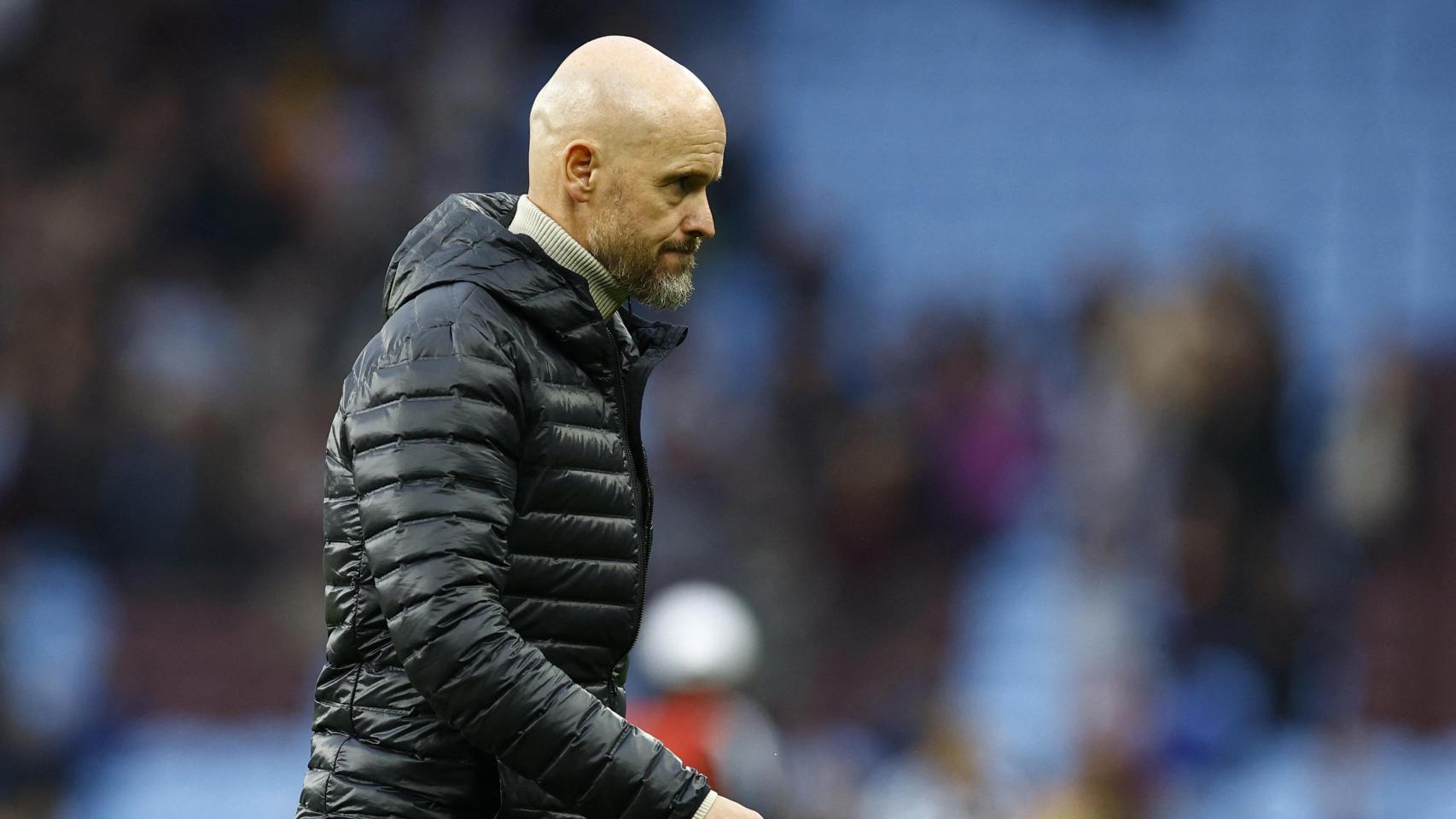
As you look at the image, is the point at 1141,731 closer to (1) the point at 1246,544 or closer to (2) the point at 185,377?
(1) the point at 1246,544

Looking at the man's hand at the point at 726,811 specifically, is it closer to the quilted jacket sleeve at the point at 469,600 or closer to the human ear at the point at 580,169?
the quilted jacket sleeve at the point at 469,600

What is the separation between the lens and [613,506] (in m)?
2.34

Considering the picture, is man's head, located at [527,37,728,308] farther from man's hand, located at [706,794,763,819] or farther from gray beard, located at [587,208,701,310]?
man's hand, located at [706,794,763,819]

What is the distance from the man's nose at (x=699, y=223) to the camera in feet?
7.91

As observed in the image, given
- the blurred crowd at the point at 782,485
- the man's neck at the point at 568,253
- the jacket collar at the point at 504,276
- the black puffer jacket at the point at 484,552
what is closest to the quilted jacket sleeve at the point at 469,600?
the black puffer jacket at the point at 484,552

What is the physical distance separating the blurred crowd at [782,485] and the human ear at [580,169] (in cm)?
647

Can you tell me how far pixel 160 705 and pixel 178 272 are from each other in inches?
84.6

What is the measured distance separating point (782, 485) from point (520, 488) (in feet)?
24.0

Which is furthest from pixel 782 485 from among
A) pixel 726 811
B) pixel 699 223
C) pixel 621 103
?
pixel 726 811

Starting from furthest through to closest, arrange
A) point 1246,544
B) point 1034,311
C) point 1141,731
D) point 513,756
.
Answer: point 1034,311
point 1246,544
point 1141,731
point 513,756

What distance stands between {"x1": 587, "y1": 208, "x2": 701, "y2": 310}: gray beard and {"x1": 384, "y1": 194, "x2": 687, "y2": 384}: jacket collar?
0.17 ft

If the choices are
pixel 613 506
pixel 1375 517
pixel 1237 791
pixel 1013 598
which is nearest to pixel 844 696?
pixel 1013 598

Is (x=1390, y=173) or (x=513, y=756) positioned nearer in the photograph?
(x=513, y=756)

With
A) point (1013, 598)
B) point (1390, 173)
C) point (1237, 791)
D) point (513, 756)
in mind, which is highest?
point (1390, 173)
